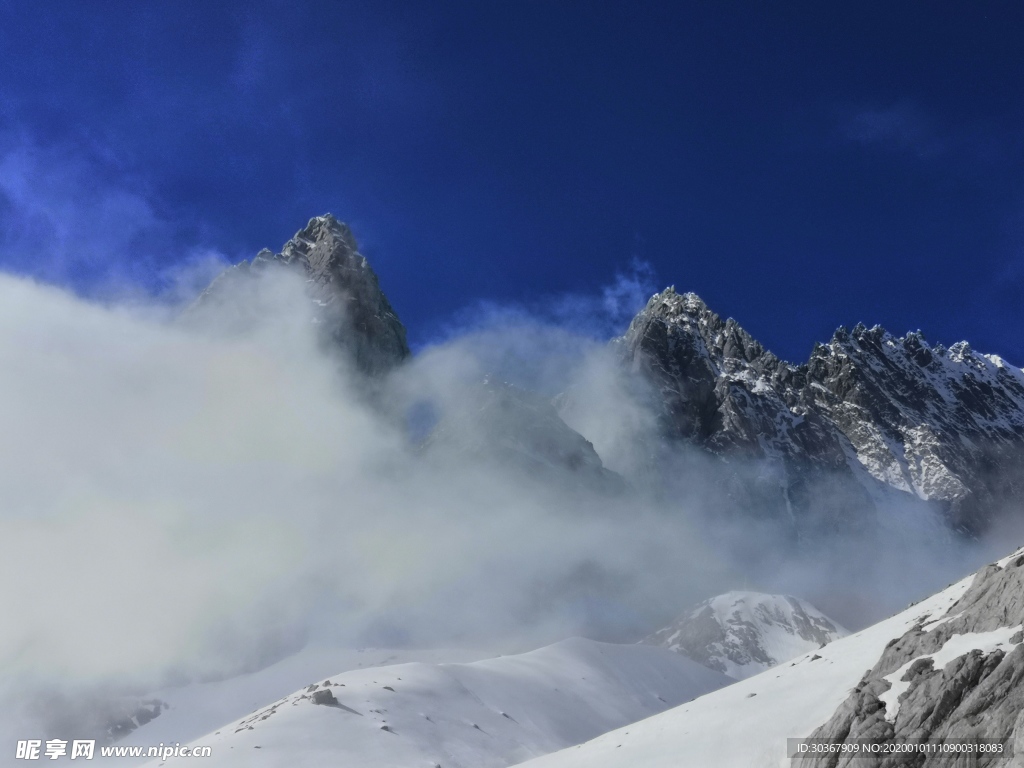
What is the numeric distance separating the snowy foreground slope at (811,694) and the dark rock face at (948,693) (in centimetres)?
9

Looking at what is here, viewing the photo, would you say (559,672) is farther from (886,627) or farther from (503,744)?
(886,627)

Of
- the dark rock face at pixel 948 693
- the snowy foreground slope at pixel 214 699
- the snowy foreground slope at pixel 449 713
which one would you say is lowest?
the dark rock face at pixel 948 693

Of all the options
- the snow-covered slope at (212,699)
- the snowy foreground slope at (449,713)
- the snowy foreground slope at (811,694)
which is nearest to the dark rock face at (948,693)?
the snowy foreground slope at (811,694)

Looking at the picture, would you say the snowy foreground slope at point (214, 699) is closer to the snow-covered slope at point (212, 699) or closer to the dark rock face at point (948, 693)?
the snow-covered slope at point (212, 699)

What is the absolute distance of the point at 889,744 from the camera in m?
35.1

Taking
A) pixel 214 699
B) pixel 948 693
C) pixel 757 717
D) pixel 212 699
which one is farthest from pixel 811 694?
pixel 212 699

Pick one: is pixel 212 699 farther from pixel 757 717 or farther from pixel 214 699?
pixel 757 717

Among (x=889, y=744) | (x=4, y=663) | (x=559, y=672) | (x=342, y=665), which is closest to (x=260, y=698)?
(x=342, y=665)

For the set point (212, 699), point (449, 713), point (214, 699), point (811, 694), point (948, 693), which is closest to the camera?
point (948, 693)

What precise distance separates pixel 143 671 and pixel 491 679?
117428 millimetres

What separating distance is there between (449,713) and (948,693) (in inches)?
2572

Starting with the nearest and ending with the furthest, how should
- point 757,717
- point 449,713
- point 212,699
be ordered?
point 757,717 → point 449,713 → point 212,699

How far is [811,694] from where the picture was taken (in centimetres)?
4619

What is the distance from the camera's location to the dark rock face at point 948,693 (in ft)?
110
